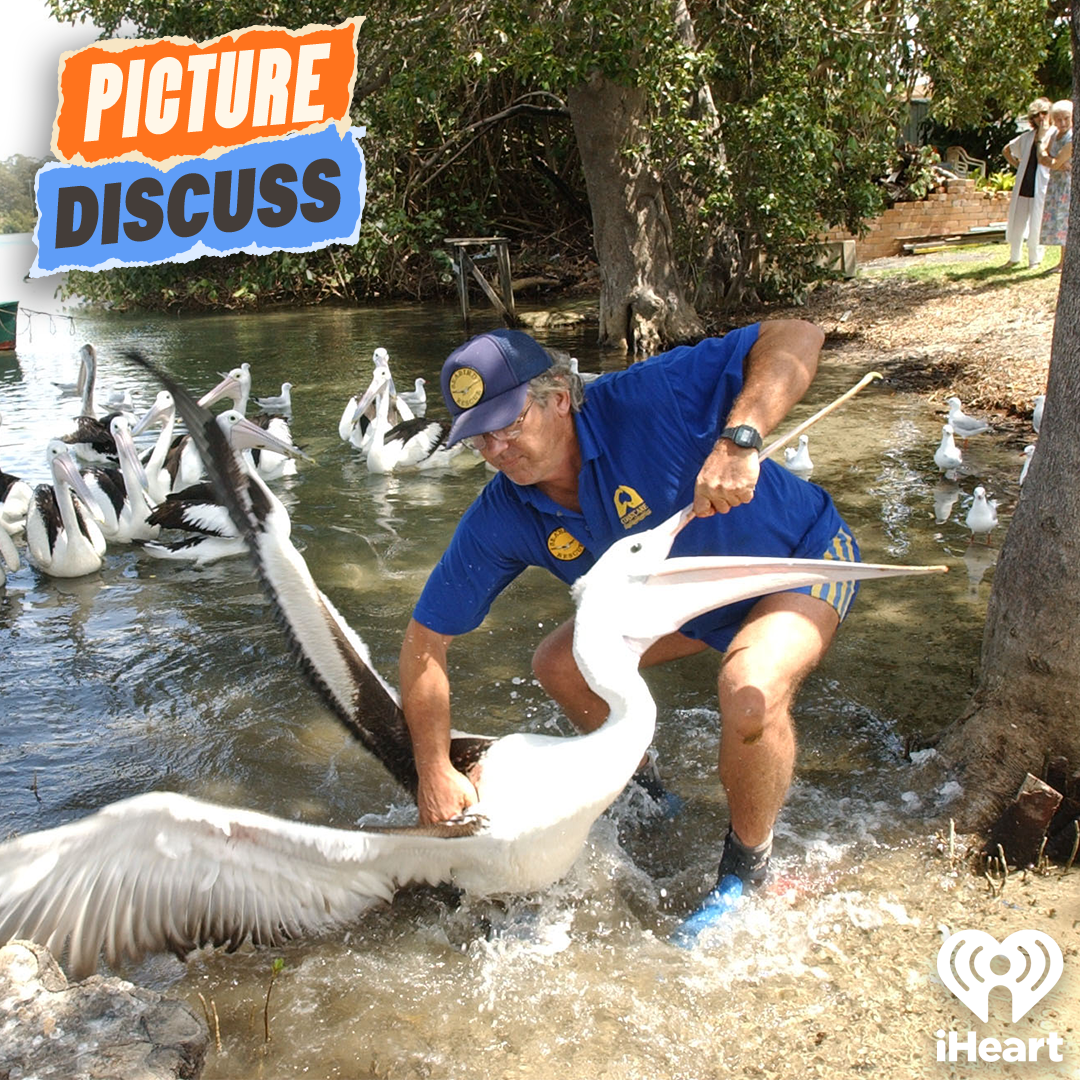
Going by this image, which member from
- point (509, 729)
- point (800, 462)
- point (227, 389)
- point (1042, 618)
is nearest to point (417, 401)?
point (227, 389)

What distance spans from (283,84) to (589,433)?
9313 mm

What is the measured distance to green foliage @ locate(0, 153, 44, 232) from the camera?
1736 centimetres

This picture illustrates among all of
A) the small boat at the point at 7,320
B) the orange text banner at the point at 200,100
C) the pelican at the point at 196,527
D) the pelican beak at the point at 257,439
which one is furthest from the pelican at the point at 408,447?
the small boat at the point at 7,320

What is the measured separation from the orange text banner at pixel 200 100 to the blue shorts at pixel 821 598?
8.80 metres

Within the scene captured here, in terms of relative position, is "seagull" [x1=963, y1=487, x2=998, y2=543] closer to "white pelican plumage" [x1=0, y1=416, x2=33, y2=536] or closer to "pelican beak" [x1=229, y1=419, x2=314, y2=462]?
"pelican beak" [x1=229, y1=419, x2=314, y2=462]

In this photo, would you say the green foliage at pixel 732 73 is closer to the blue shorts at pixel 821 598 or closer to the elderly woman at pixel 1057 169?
the elderly woman at pixel 1057 169

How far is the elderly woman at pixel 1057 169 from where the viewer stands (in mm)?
10883

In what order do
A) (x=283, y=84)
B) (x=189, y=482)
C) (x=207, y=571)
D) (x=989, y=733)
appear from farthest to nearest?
(x=283, y=84) → (x=189, y=482) → (x=207, y=571) → (x=989, y=733)

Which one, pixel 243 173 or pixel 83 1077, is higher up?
pixel 243 173

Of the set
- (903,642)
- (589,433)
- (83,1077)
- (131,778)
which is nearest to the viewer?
(83,1077)

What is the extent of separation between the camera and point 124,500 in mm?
7105

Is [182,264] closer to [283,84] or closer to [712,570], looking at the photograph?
[283,84]

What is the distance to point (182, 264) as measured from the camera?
65.9 feet

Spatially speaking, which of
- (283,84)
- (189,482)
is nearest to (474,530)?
(189,482)
